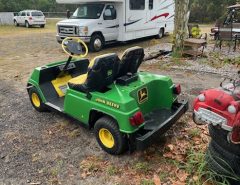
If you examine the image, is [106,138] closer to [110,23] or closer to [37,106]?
[37,106]

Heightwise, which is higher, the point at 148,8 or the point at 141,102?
the point at 148,8

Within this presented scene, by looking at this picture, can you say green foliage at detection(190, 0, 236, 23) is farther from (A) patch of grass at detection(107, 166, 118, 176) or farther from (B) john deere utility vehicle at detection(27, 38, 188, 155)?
(A) patch of grass at detection(107, 166, 118, 176)

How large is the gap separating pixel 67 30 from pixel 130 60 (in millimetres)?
8061

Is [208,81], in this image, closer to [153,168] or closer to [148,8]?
[153,168]

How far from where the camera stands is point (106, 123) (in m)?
3.74

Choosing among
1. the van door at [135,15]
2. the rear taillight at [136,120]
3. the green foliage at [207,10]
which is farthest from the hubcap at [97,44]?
the green foliage at [207,10]

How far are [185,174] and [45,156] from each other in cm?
195

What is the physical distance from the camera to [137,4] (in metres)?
12.9

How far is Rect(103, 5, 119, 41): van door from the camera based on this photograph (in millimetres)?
11789

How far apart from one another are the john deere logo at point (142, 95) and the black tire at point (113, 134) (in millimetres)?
585

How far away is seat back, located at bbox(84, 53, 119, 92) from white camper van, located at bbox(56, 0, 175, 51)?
24.7ft

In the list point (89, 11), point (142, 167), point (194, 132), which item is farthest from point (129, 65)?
point (89, 11)

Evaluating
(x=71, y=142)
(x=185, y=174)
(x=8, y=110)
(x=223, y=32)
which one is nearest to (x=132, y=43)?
(x=223, y=32)

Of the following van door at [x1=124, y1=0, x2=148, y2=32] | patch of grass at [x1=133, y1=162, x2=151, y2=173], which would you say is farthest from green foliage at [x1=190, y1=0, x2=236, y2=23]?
patch of grass at [x1=133, y1=162, x2=151, y2=173]
